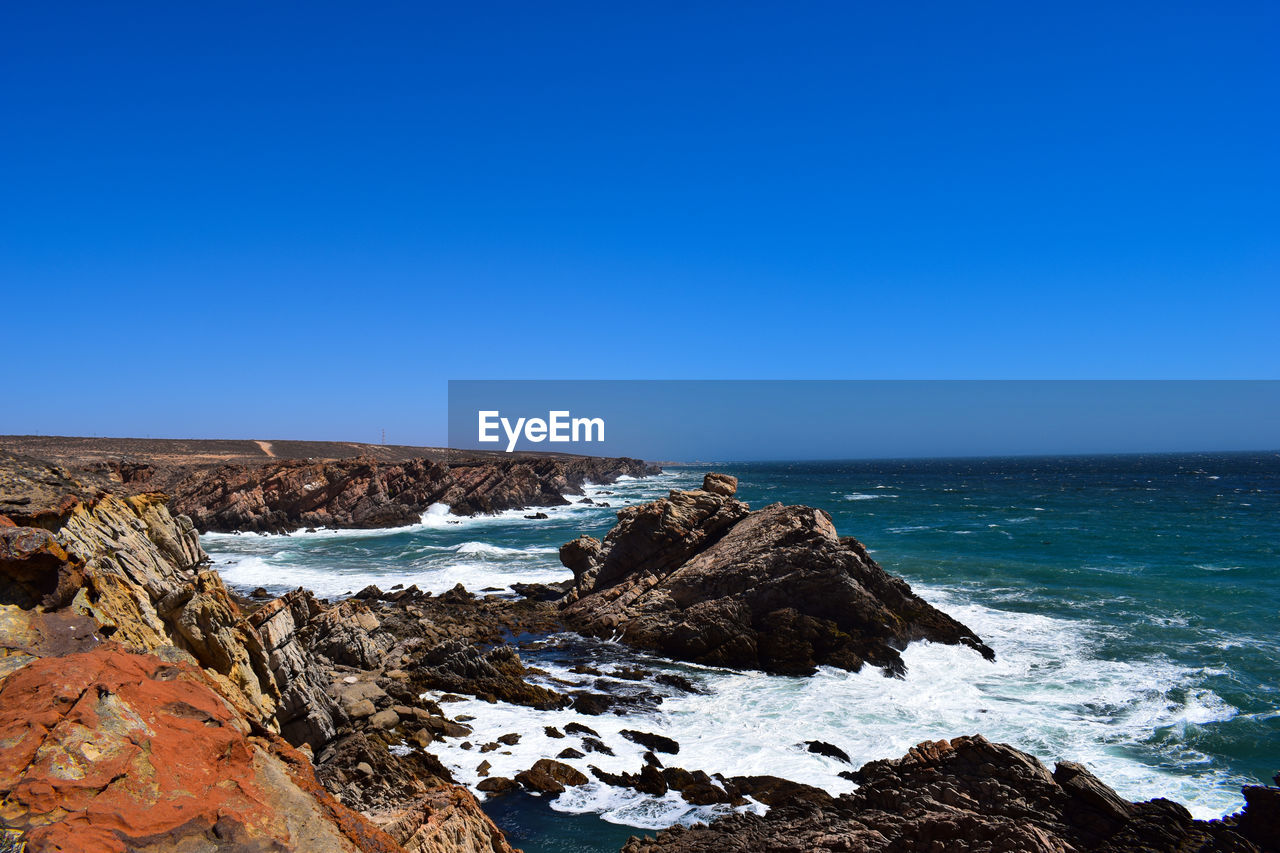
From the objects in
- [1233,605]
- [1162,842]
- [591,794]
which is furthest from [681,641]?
[1233,605]

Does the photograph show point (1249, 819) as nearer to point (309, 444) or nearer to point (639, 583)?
point (639, 583)

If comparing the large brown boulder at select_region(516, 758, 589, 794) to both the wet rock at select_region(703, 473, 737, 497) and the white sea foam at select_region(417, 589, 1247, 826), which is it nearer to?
the white sea foam at select_region(417, 589, 1247, 826)

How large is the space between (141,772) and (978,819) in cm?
994

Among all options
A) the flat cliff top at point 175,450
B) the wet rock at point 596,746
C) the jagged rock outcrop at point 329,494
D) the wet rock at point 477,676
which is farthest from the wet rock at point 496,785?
the flat cliff top at point 175,450

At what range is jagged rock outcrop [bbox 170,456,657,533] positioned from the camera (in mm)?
61062

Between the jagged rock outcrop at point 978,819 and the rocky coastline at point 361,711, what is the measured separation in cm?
4

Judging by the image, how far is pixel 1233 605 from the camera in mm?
28984

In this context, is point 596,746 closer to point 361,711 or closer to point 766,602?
point 361,711

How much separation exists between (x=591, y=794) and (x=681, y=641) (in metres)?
10.5

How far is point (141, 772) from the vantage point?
4789 millimetres

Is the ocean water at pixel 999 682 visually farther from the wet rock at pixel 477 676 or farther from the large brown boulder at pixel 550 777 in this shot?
the wet rock at pixel 477 676

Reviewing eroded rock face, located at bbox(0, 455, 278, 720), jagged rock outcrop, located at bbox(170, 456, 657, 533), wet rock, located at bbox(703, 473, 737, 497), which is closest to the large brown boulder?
eroded rock face, located at bbox(0, 455, 278, 720)

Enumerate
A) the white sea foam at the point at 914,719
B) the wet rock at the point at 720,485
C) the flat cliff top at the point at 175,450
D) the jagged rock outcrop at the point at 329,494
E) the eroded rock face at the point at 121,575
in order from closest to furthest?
the eroded rock face at the point at 121,575 → the white sea foam at the point at 914,719 → the wet rock at the point at 720,485 → the jagged rock outcrop at the point at 329,494 → the flat cliff top at the point at 175,450

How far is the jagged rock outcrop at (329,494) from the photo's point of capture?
6106 centimetres
